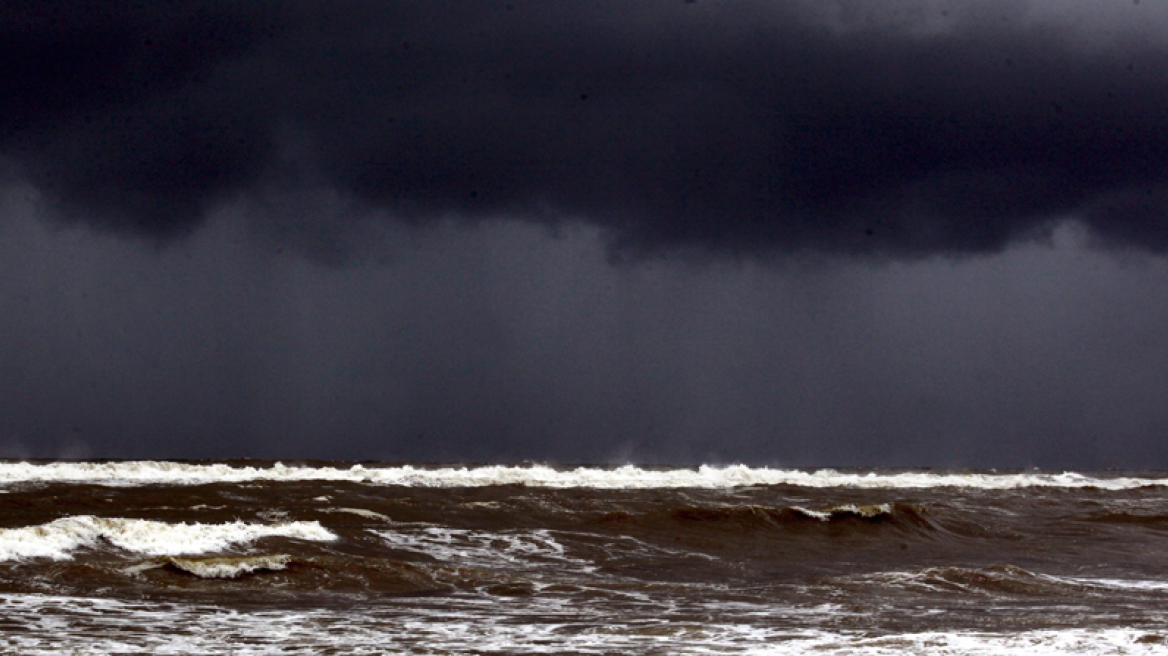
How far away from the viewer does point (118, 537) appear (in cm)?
1680

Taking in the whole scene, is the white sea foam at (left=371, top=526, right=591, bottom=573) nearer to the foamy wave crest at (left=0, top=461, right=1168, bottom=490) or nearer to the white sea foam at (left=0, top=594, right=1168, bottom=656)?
the white sea foam at (left=0, top=594, right=1168, bottom=656)

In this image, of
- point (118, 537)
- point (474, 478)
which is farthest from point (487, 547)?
point (474, 478)

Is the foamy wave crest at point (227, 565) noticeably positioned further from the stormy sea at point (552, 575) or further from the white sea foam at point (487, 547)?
the white sea foam at point (487, 547)

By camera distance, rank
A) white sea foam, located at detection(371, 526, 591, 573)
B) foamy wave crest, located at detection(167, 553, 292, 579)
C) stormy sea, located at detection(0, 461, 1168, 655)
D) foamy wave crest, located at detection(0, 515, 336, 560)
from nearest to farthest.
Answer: stormy sea, located at detection(0, 461, 1168, 655) < foamy wave crest, located at detection(167, 553, 292, 579) < foamy wave crest, located at detection(0, 515, 336, 560) < white sea foam, located at detection(371, 526, 591, 573)

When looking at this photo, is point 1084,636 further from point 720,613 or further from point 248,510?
point 248,510

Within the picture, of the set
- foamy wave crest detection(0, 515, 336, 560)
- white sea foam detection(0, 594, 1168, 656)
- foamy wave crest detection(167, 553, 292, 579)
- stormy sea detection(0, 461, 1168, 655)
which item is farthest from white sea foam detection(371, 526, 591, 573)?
white sea foam detection(0, 594, 1168, 656)

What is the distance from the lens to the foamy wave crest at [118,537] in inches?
610

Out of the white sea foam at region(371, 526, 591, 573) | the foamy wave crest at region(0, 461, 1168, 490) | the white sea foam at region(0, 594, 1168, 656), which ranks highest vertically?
the foamy wave crest at region(0, 461, 1168, 490)

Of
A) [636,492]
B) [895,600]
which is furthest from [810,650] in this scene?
[636,492]

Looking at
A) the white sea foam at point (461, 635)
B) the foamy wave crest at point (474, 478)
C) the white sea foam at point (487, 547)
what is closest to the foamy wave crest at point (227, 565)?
the white sea foam at point (461, 635)

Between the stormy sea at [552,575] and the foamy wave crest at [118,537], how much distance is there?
0.05 metres

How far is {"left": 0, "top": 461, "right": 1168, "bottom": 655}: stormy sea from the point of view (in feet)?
33.1

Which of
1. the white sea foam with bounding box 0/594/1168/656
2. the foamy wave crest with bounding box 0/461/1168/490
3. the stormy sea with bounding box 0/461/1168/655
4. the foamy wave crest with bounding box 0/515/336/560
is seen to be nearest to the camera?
the white sea foam with bounding box 0/594/1168/656

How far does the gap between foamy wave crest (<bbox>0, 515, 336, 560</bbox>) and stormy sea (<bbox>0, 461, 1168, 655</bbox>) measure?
48 millimetres
